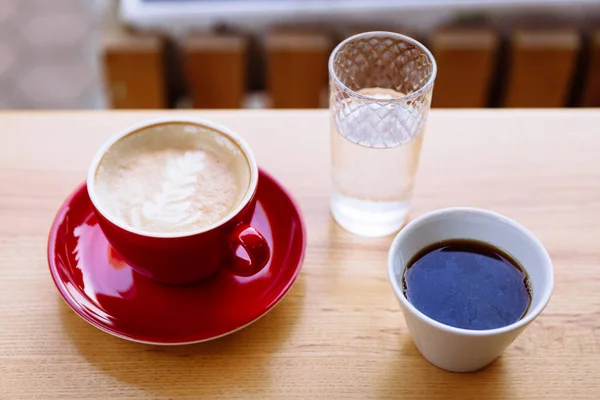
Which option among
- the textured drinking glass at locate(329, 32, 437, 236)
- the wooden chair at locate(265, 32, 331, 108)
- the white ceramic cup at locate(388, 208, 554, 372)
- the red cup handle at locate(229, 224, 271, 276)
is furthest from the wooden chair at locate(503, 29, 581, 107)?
the red cup handle at locate(229, 224, 271, 276)

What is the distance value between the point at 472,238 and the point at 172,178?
0.97 ft

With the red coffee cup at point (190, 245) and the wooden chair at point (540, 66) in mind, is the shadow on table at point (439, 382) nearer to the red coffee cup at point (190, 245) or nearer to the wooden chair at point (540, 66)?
the red coffee cup at point (190, 245)

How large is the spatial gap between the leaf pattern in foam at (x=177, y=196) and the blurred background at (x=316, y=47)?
0.62 meters

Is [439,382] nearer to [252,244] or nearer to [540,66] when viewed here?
[252,244]

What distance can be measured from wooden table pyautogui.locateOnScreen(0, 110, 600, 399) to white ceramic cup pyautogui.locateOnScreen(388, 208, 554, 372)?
0.04 m

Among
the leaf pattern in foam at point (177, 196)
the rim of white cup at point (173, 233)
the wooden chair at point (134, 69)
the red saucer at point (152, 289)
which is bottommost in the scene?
the wooden chair at point (134, 69)

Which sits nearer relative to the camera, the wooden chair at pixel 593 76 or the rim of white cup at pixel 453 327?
the rim of white cup at pixel 453 327

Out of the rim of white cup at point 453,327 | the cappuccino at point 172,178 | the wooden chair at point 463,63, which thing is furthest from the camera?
the wooden chair at point 463,63

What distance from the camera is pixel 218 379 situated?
67 centimetres

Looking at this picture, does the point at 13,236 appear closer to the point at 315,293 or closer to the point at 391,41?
the point at 315,293

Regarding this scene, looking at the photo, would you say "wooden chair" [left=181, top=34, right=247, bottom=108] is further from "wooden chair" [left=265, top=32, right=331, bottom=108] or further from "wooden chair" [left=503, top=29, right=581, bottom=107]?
"wooden chair" [left=503, top=29, right=581, bottom=107]

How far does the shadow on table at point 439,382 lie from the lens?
2.16ft

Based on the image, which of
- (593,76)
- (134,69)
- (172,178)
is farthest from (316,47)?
(172,178)

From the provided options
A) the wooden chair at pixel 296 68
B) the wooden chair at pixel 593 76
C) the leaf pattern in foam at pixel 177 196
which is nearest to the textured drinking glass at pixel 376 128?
the leaf pattern in foam at pixel 177 196
